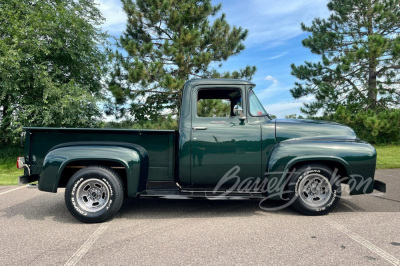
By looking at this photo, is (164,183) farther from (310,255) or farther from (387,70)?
(387,70)

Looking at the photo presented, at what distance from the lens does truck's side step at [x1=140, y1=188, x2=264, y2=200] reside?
160 inches

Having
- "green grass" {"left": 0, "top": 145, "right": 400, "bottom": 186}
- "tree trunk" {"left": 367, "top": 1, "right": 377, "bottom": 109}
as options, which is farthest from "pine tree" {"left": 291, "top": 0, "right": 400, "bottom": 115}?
"green grass" {"left": 0, "top": 145, "right": 400, "bottom": 186}

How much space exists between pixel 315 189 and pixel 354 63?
1604cm

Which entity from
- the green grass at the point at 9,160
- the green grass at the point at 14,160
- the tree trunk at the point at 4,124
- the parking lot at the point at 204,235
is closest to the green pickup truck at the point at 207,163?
the parking lot at the point at 204,235

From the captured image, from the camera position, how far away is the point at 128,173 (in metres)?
3.94

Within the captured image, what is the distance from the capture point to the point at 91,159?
155 inches

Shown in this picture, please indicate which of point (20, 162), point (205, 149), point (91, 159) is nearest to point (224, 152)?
point (205, 149)

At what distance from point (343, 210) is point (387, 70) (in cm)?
1866

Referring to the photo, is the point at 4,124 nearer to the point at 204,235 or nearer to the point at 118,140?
the point at 118,140

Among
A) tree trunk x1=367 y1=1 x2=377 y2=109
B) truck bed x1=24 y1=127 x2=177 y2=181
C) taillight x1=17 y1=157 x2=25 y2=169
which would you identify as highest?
tree trunk x1=367 y1=1 x2=377 y2=109

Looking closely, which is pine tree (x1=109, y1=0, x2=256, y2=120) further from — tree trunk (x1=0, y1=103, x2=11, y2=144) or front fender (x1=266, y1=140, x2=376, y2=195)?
front fender (x1=266, y1=140, x2=376, y2=195)

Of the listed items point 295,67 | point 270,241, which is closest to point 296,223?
point 270,241

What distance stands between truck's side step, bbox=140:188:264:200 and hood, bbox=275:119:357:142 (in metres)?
1.03

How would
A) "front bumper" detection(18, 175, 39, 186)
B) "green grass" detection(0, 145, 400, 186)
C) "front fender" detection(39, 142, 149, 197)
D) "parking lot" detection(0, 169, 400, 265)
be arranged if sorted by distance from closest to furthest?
"parking lot" detection(0, 169, 400, 265) < "front fender" detection(39, 142, 149, 197) < "front bumper" detection(18, 175, 39, 186) < "green grass" detection(0, 145, 400, 186)
